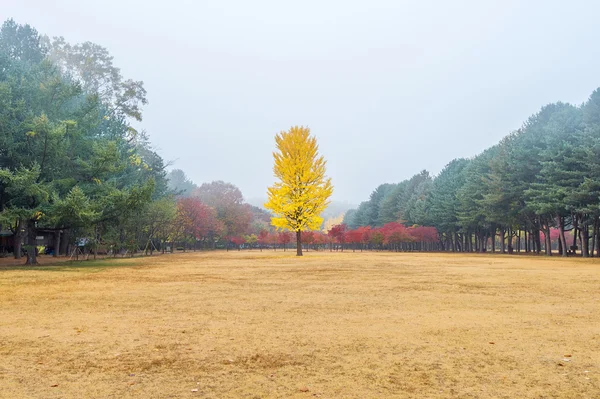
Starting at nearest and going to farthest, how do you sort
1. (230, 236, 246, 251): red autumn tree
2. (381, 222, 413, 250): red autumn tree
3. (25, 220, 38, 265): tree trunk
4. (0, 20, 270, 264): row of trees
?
(0, 20, 270, 264): row of trees < (25, 220, 38, 265): tree trunk < (381, 222, 413, 250): red autumn tree < (230, 236, 246, 251): red autumn tree

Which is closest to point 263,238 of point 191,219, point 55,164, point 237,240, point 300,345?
point 237,240

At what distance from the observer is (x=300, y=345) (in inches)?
270

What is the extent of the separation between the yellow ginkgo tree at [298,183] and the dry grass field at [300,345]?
30358 mm

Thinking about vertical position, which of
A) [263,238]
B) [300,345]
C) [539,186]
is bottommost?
[300,345]

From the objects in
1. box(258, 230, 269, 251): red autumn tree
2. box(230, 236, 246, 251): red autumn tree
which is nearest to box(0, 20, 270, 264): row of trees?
box(230, 236, 246, 251): red autumn tree

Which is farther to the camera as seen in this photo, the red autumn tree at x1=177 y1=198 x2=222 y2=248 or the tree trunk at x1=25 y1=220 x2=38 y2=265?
the red autumn tree at x1=177 y1=198 x2=222 y2=248

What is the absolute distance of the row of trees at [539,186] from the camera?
4041 centimetres

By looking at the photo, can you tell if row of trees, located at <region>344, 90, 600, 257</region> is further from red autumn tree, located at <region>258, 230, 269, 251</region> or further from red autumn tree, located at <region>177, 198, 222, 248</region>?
red autumn tree, located at <region>177, 198, 222, 248</region>

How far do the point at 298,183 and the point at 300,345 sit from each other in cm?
3705

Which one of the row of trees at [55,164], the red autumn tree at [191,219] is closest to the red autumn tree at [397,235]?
the red autumn tree at [191,219]

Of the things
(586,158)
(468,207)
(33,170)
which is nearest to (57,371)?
(33,170)

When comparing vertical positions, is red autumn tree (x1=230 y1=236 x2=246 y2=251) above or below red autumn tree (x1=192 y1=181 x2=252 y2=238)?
below

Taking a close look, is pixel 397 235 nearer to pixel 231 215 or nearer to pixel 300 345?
pixel 231 215

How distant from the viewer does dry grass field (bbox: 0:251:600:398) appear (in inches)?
196
